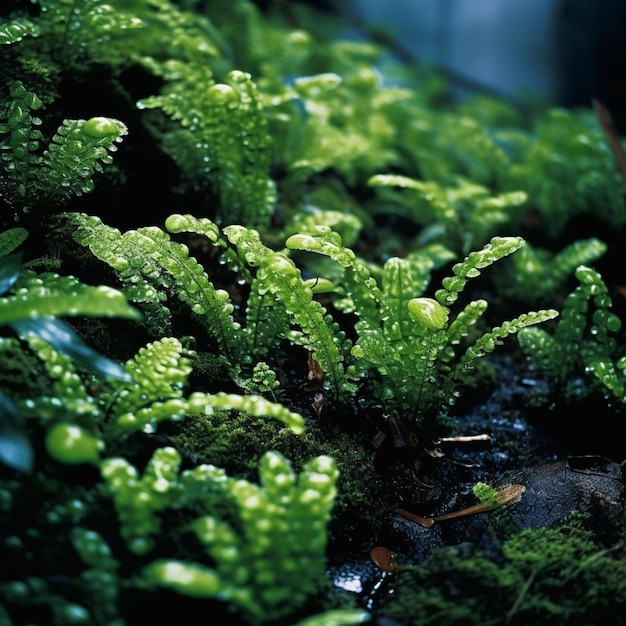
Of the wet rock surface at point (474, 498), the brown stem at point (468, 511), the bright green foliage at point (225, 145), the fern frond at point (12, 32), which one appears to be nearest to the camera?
the wet rock surface at point (474, 498)

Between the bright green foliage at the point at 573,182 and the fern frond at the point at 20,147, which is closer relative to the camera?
the fern frond at the point at 20,147

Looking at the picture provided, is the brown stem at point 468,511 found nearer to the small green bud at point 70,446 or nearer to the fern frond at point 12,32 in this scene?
the small green bud at point 70,446

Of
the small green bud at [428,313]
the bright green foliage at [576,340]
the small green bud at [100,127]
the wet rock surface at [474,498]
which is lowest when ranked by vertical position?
the wet rock surface at [474,498]

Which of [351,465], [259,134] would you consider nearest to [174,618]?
[351,465]

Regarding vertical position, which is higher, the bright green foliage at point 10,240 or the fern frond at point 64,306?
the fern frond at point 64,306

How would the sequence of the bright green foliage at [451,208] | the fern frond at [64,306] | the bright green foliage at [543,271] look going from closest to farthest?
the fern frond at [64,306] → the bright green foliage at [543,271] → the bright green foliage at [451,208]

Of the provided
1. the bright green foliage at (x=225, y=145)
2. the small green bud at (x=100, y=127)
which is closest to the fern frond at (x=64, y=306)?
the small green bud at (x=100, y=127)

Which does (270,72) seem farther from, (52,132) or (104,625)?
(104,625)

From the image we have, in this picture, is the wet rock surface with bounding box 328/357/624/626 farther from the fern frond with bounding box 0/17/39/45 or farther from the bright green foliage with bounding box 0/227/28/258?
the fern frond with bounding box 0/17/39/45
